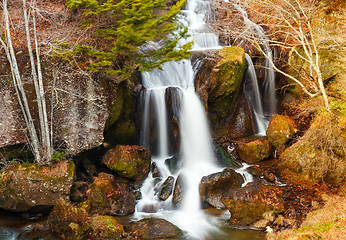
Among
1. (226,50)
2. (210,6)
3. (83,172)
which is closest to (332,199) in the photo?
(226,50)

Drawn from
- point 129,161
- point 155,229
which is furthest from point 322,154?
point 129,161

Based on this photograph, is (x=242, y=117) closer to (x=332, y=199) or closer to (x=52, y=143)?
(x=332, y=199)

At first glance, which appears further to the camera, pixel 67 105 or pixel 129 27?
pixel 67 105

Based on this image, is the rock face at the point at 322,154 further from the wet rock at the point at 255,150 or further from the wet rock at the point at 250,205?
A: the wet rock at the point at 250,205

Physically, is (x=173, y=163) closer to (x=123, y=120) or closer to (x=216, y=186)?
(x=216, y=186)

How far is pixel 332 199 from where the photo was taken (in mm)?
7488

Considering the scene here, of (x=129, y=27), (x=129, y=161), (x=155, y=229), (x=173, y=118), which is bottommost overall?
(x=155, y=229)

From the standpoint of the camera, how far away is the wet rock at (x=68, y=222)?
6.27 metres

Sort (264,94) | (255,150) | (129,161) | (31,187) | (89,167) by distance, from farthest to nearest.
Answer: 1. (264,94)
2. (255,150)
3. (89,167)
4. (129,161)
5. (31,187)

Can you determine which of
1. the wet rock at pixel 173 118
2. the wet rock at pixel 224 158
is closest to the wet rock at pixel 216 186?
the wet rock at pixel 224 158

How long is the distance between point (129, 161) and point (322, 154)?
670 cm

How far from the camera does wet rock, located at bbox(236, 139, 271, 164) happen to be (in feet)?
32.8

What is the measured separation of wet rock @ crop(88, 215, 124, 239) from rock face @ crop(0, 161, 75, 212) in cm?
153

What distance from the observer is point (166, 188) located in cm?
880
